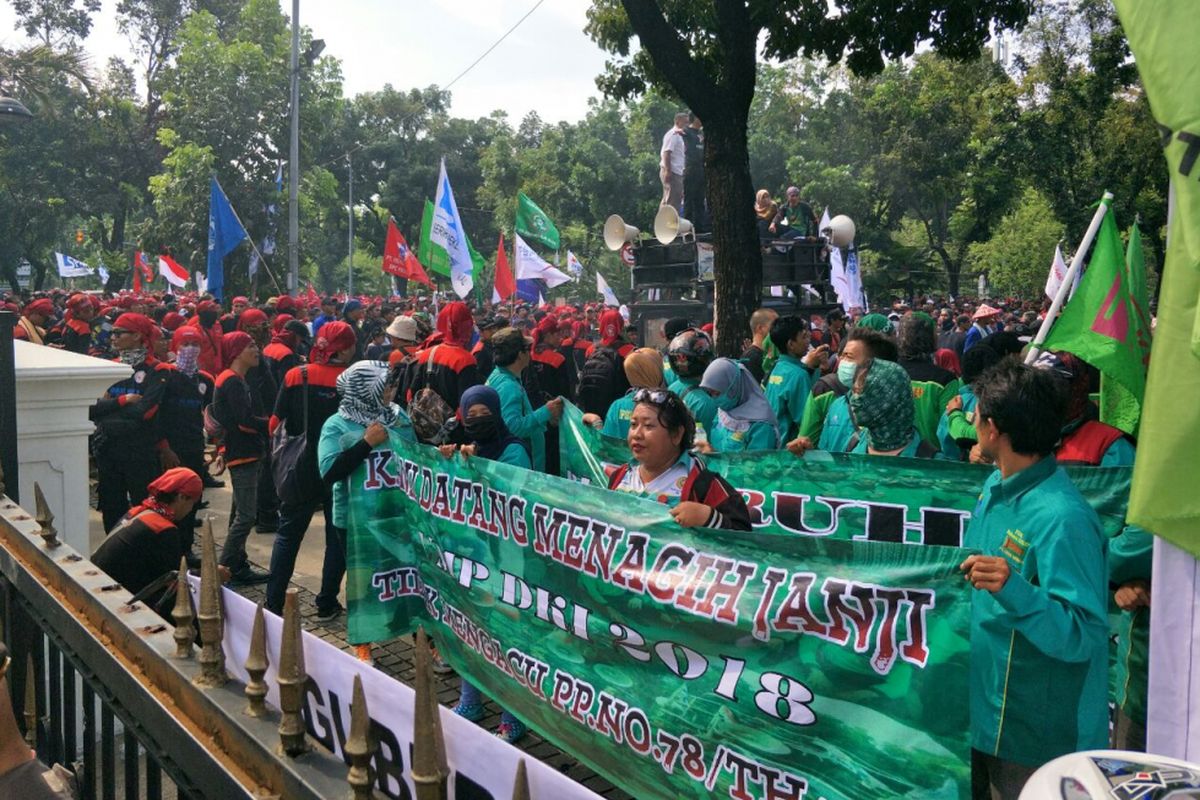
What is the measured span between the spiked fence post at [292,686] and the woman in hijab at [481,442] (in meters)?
2.91

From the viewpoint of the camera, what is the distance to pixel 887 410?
4.70 meters

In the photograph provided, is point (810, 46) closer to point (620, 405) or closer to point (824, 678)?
point (620, 405)

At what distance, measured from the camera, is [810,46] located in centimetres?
1016

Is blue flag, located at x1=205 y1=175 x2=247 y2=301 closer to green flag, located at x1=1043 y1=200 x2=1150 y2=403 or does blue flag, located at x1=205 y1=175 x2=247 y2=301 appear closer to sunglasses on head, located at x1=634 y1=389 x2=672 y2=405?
sunglasses on head, located at x1=634 y1=389 x2=672 y2=405

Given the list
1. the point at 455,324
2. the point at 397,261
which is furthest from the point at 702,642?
the point at 397,261

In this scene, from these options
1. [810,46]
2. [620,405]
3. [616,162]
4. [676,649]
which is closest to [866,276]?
[616,162]

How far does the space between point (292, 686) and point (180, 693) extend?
0.47m

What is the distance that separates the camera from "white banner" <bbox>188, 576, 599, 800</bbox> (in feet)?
5.35

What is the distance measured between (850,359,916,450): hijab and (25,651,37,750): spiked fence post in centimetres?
346

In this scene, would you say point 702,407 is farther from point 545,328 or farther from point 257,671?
point 257,671

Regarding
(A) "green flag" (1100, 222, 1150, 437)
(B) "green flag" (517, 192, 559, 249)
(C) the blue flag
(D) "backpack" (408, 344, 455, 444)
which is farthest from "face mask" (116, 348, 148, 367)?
(B) "green flag" (517, 192, 559, 249)

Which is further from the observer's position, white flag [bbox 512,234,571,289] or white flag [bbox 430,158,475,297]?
white flag [bbox 512,234,571,289]

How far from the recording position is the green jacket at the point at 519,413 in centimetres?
644

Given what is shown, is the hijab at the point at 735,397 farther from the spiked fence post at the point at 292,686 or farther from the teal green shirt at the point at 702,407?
the spiked fence post at the point at 292,686
